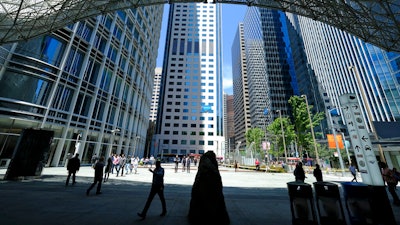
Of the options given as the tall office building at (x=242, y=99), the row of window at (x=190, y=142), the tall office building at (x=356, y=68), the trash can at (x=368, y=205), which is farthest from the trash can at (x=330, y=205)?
the tall office building at (x=242, y=99)

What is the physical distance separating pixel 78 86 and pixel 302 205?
26190 mm

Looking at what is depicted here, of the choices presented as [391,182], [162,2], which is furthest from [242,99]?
[391,182]

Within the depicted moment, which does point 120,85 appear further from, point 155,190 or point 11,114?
point 155,190

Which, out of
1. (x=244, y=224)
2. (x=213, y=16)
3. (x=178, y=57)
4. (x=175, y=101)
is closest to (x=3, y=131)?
(x=244, y=224)

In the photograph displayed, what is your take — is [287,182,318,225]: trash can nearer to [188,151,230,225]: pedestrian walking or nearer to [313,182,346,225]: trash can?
[313,182,346,225]: trash can

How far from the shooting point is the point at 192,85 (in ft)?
281

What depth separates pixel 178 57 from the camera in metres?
92.3

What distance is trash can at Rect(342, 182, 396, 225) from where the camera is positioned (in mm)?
4605

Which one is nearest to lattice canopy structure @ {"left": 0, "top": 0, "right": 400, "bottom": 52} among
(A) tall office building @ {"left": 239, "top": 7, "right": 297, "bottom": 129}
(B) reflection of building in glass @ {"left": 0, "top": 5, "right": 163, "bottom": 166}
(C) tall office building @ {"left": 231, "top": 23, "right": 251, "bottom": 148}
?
(B) reflection of building in glass @ {"left": 0, "top": 5, "right": 163, "bottom": 166}

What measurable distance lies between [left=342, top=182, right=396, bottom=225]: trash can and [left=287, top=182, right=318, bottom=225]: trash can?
1052 millimetres

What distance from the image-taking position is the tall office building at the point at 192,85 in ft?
250

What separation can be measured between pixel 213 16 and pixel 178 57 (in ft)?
111

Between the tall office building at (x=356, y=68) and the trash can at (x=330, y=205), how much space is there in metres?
23.2

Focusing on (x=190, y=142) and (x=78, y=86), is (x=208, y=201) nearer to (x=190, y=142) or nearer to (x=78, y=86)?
(x=78, y=86)
